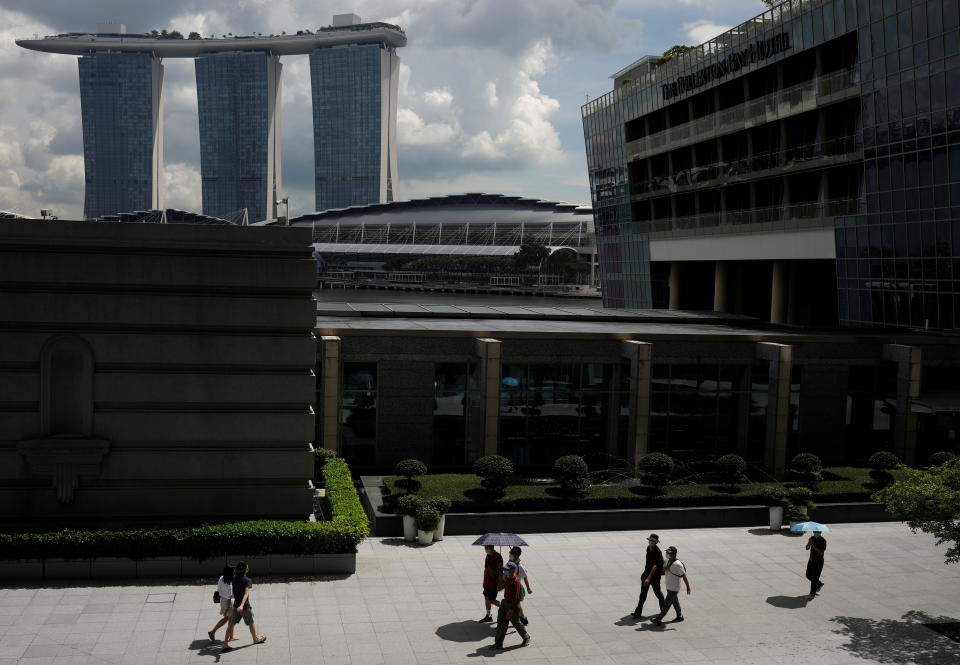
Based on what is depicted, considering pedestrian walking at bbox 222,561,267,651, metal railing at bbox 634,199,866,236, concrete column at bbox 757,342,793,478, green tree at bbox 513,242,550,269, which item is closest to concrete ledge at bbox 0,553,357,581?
pedestrian walking at bbox 222,561,267,651

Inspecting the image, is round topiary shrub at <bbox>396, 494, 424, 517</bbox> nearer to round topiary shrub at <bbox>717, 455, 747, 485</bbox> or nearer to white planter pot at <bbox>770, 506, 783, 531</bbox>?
white planter pot at <bbox>770, 506, 783, 531</bbox>

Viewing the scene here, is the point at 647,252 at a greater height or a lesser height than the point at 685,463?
greater

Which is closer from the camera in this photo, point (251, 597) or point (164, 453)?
point (251, 597)

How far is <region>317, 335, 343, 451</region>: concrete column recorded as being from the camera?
32.0 metres

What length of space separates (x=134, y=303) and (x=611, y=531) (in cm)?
1471

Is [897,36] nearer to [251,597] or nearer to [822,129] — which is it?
[822,129]

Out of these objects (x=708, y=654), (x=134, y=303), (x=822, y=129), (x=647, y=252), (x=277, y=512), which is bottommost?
(x=708, y=654)

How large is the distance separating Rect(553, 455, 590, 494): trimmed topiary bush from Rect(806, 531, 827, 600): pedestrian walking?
8.49 metres

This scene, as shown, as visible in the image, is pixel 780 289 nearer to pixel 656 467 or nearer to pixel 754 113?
pixel 754 113

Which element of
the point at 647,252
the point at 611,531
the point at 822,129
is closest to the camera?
the point at 611,531

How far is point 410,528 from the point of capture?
25531 mm

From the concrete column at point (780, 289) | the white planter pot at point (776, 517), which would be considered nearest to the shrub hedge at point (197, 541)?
the white planter pot at point (776, 517)

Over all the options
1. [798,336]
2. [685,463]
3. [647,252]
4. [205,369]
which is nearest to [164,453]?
[205,369]

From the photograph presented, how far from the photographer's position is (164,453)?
73.4ft
